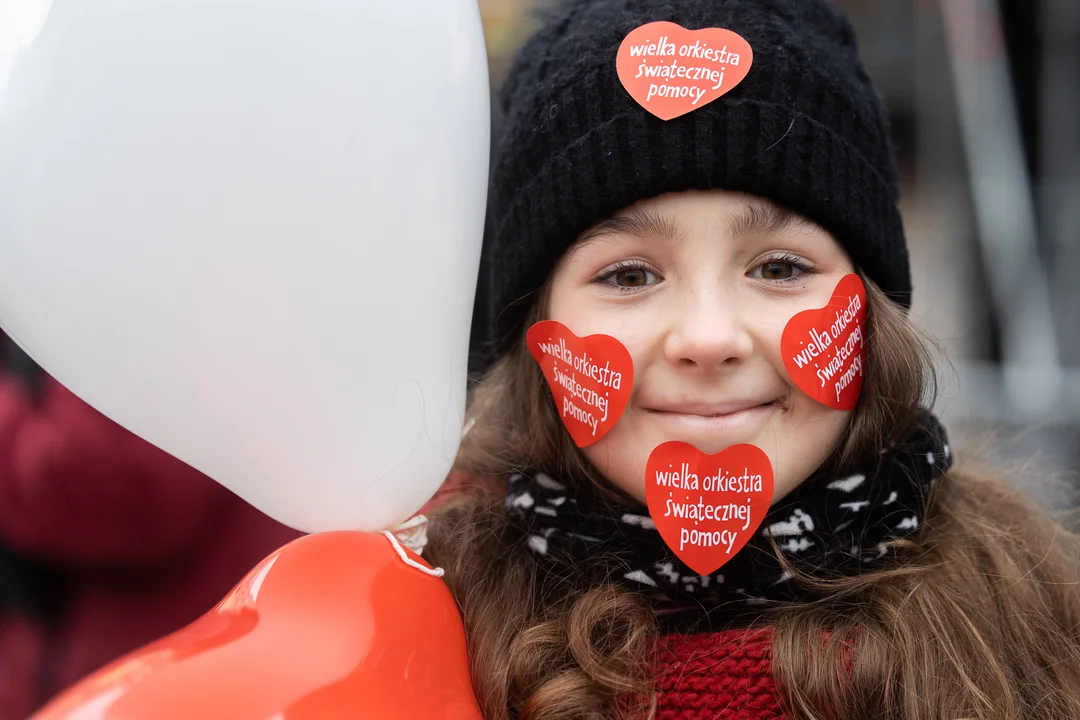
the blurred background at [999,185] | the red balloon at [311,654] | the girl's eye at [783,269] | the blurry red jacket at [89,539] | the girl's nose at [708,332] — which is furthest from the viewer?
the blurred background at [999,185]

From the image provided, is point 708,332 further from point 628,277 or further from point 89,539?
point 89,539

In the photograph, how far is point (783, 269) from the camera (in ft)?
4.34

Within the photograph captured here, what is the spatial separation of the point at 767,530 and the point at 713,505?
92mm

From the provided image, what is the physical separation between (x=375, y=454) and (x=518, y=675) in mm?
361

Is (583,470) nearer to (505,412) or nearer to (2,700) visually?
(505,412)

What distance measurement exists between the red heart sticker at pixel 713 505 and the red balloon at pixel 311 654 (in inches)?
12.4

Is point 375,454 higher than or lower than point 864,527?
higher

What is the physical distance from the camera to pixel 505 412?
1550 mm

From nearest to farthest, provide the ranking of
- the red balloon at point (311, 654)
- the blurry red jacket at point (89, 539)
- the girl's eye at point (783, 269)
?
the red balloon at point (311, 654), the girl's eye at point (783, 269), the blurry red jacket at point (89, 539)

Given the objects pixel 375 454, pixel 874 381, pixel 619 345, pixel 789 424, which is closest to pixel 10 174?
pixel 375 454

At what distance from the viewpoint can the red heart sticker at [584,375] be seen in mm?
1256

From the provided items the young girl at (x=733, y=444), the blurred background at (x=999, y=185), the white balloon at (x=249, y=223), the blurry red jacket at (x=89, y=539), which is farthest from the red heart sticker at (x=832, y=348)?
the blurred background at (x=999, y=185)

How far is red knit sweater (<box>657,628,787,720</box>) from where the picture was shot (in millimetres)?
1188

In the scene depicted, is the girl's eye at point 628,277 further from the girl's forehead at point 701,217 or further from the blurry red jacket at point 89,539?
the blurry red jacket at point 89,539
